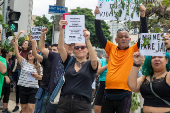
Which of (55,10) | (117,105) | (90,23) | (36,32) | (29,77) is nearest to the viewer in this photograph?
(117,105)

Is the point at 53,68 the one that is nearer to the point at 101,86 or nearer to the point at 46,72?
the point at 46,72

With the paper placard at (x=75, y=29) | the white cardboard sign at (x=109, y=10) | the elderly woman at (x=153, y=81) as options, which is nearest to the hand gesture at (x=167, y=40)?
the elderly woman at (x=153, y=81)

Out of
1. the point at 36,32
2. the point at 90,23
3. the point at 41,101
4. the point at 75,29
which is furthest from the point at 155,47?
the point at 90,23

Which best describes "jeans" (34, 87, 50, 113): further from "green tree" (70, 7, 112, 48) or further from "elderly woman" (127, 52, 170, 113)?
"green tree" (70, 7, 112, 48)

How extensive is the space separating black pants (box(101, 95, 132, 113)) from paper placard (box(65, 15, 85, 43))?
4.01ft

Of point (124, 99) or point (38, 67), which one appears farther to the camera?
point (38, 67)

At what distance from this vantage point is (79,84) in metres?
4.47

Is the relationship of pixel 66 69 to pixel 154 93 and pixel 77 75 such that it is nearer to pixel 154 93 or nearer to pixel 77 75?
pixel 77 75

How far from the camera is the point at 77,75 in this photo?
4.49 m

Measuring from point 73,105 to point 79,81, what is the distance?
383mm

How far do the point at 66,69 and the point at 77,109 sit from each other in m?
0.68

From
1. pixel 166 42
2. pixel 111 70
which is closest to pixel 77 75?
pixel 111 70

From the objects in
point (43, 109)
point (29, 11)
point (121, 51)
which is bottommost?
point (43, 109)

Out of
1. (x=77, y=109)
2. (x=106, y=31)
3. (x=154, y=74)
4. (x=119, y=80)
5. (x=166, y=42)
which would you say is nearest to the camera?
(x=166, y=42)
